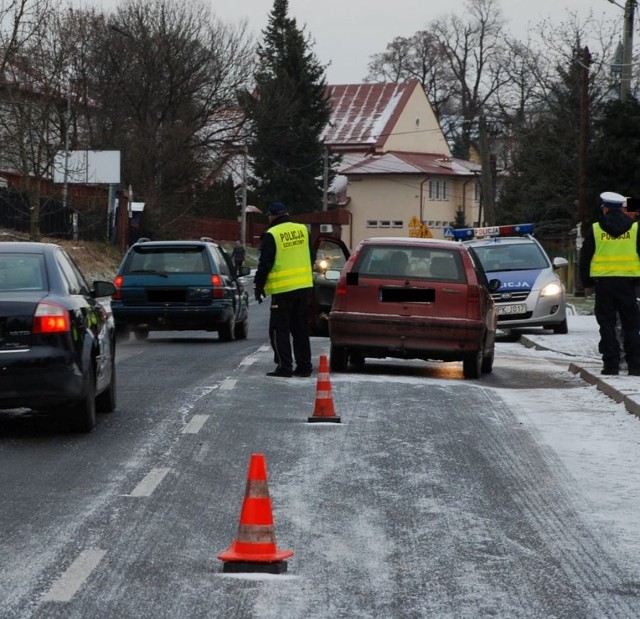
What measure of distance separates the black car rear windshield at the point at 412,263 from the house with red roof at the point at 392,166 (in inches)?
3376

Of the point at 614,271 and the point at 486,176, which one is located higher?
the point at 486,176

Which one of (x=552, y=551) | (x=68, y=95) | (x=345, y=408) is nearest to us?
(x=552, y=551)

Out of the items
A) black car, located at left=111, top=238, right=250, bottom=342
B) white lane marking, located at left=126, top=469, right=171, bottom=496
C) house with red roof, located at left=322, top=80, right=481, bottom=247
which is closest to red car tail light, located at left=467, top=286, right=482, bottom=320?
black car, located at left=111, top=238, right=250, bottom=342

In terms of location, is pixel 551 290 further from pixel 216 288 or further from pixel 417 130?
pixel 417 130

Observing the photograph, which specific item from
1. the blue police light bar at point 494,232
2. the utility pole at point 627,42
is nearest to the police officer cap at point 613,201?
the blue police light bar at point 494,232

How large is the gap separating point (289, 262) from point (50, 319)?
518cm

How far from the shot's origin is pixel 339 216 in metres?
81.2

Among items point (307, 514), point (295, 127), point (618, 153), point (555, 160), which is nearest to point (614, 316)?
point (307, 514)

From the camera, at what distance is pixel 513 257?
25.9 metres

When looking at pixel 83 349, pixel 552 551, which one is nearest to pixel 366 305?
pixel 83 349

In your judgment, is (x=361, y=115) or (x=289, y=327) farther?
(x=361, y=115)

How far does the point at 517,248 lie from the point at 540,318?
2121 millimetres

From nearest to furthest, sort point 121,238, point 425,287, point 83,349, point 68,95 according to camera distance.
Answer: point 83,349
point 425,287
point 68,95
point 121,238

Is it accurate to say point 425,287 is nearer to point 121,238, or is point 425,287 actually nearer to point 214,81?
point 121,238
